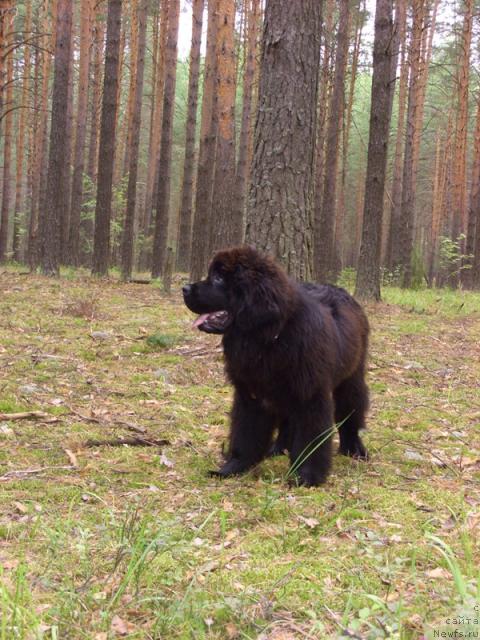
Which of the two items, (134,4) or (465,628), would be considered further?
(134,4)

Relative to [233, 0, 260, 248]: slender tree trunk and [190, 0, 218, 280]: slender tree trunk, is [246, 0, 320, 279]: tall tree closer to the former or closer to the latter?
[190, 0, 218, 280]: slender tree trunk

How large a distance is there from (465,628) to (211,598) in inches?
39.3

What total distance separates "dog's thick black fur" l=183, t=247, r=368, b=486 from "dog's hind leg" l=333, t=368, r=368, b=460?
0.47 metres

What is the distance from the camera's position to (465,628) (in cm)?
177

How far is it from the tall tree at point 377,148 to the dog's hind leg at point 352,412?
8.07 m

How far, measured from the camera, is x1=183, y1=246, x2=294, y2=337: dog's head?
3.69 m

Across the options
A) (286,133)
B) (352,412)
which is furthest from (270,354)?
(286,133)

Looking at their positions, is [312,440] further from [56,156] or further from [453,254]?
[453,254]

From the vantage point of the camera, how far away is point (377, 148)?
478 inches

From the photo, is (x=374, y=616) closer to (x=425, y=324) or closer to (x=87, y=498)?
(x=87, y=498)

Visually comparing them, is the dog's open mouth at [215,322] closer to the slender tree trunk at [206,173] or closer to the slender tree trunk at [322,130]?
the slender tree trunk at [206,173]

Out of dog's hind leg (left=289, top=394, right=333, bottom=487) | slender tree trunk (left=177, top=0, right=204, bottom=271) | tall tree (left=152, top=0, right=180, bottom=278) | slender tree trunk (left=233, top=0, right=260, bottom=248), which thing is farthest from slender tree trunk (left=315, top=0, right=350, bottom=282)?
dog's hind leg (left=289, top=394, right=333, bottom=487)

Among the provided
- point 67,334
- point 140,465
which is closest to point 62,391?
point 140,465

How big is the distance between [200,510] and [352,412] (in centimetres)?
172
